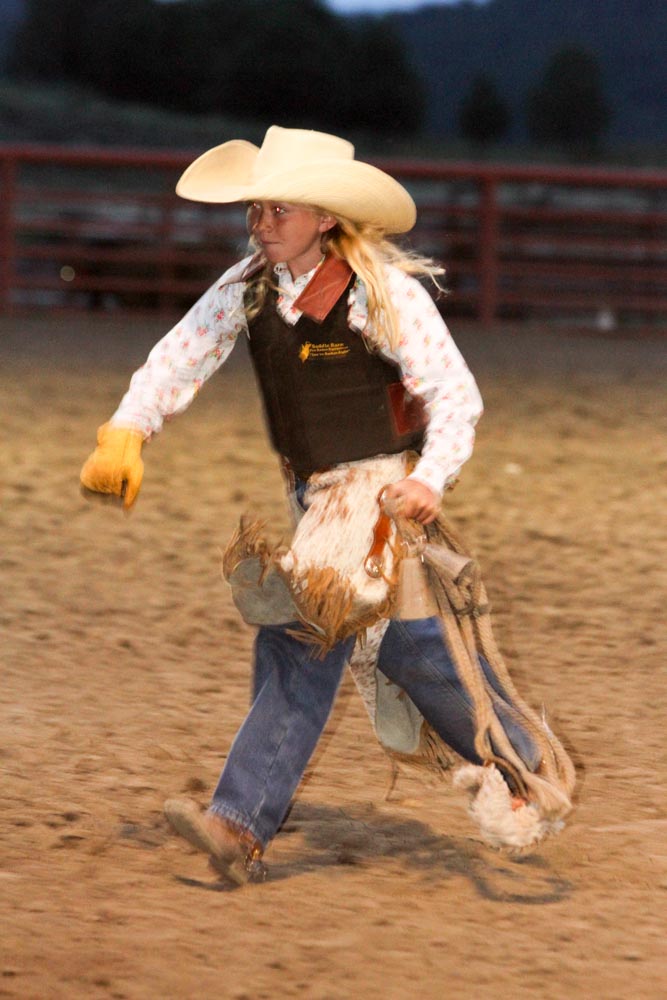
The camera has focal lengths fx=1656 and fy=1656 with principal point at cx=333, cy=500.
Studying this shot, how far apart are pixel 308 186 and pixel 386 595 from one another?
76 cm

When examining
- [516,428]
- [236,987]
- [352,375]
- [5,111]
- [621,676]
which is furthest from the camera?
[5,111]

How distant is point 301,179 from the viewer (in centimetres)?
302

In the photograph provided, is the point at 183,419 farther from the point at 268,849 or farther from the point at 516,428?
the point at 268,849

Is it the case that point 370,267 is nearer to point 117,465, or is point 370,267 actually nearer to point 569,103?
point 117,465

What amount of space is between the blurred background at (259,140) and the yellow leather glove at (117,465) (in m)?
10.3

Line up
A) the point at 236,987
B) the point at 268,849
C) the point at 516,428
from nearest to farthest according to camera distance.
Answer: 1. the point at 236,987
2. the point at 268,849
3. the point at 516,428

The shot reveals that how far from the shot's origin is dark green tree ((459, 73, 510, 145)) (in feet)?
344

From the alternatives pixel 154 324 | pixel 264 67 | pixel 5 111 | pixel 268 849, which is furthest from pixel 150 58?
pixel 268 849

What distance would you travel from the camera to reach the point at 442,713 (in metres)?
3.14

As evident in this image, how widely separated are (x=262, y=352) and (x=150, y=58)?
81.0 meters

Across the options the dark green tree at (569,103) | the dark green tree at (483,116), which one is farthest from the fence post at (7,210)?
the dark green tree at (569,103)

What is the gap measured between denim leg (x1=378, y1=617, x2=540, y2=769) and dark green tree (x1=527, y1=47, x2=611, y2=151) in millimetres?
105679

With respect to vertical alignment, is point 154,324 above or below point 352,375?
below

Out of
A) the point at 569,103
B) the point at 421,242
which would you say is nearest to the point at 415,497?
the point at 421,242
